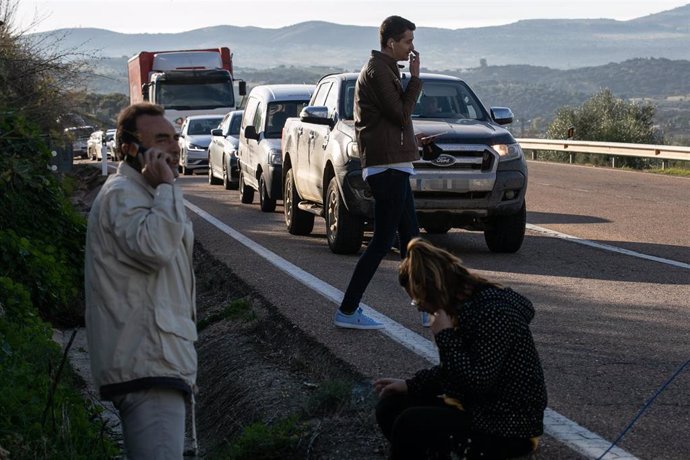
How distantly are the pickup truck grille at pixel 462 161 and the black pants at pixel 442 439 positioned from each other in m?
7.75

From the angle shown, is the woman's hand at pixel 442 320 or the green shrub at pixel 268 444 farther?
the green shrub at pixel 268 444

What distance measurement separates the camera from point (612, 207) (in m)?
19.4

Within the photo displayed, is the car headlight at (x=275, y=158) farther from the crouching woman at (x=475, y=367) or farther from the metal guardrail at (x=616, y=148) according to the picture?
the metal guardrail at (x=616, y=148)

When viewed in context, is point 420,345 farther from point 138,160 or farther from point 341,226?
point 341,226

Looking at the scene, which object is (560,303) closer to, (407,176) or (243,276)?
(407,176)

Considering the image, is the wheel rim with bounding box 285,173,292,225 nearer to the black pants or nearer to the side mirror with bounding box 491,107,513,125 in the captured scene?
the side mirror with bounding box 491,107,513,125

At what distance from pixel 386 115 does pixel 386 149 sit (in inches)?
10.8

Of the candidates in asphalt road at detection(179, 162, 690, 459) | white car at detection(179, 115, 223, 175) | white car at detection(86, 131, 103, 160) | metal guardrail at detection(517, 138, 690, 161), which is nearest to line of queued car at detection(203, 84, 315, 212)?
asphalt road at detection(179, 162, 690, 459)

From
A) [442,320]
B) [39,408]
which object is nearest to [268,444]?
[39,408]

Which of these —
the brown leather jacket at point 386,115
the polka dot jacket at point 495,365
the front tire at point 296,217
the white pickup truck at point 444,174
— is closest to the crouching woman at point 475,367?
the polka dot jacket at point 495,365

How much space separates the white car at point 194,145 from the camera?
102 feet

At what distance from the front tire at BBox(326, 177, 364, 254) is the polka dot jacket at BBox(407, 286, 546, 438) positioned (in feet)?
25.2

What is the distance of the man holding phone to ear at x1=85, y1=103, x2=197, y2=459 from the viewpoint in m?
4.16

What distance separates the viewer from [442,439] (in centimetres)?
486
